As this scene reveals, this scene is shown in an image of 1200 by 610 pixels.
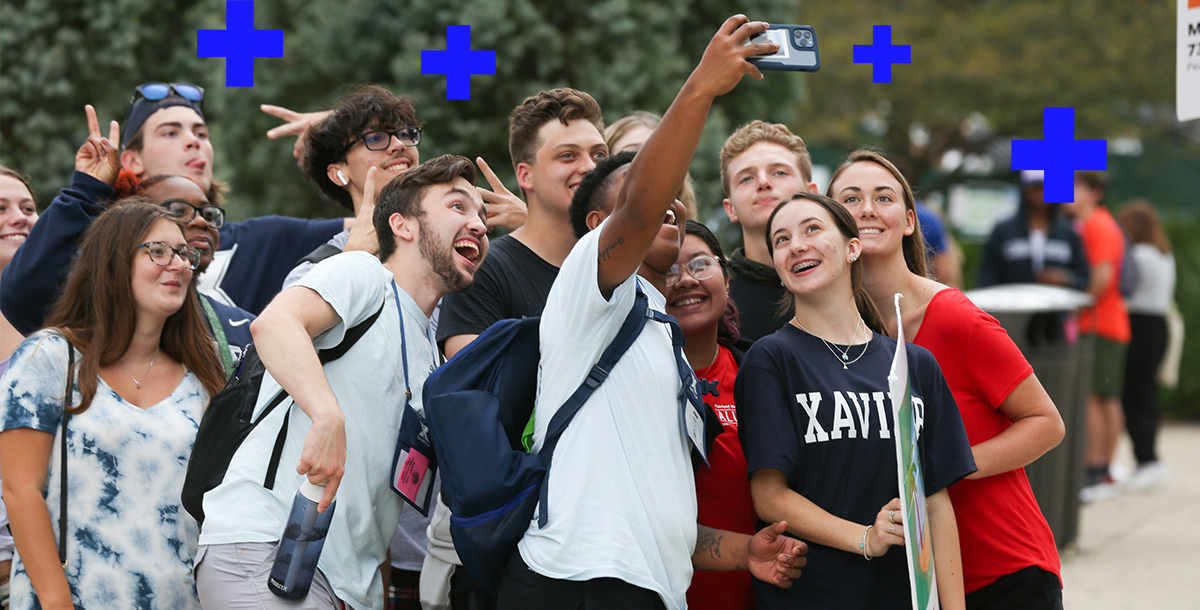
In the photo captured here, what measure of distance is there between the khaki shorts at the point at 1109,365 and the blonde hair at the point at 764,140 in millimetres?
5911

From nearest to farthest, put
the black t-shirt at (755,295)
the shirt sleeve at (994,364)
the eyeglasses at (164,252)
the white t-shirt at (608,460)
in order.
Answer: the white t-shirt at (608,460), the shirt sleeve at (994,364), the eyeglasses at (164,252), the black t-shirt at (755,295)

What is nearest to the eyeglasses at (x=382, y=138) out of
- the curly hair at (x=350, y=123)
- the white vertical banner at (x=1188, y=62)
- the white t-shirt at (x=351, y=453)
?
the curly hair at (x=350, y=123)

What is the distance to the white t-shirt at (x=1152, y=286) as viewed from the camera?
9.56 m

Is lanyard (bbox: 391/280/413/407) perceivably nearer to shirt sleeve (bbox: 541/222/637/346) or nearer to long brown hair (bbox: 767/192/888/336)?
shirt sleeve (bbox: 541/222/637/346)

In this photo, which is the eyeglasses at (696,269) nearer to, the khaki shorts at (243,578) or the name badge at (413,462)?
the name badge at (413,462)

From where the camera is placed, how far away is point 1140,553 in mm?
7359

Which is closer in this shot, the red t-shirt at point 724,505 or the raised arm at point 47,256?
the red t-shirt at point 724,505

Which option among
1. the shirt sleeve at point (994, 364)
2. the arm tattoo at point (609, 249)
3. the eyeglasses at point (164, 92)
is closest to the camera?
the arm tattoo at point (609, 249)

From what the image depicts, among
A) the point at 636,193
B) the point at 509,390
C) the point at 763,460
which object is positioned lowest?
the point at 763,460

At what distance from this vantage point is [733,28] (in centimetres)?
234

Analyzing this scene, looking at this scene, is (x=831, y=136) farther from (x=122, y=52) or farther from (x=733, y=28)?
(x=733, y=28)

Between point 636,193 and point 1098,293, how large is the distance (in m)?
7.93

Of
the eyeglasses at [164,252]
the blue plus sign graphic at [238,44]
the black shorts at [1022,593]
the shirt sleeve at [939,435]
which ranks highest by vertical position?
the blue plus sign graphic at [238,44]

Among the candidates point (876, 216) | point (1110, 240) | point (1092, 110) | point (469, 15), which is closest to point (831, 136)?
point (1092, 110)
